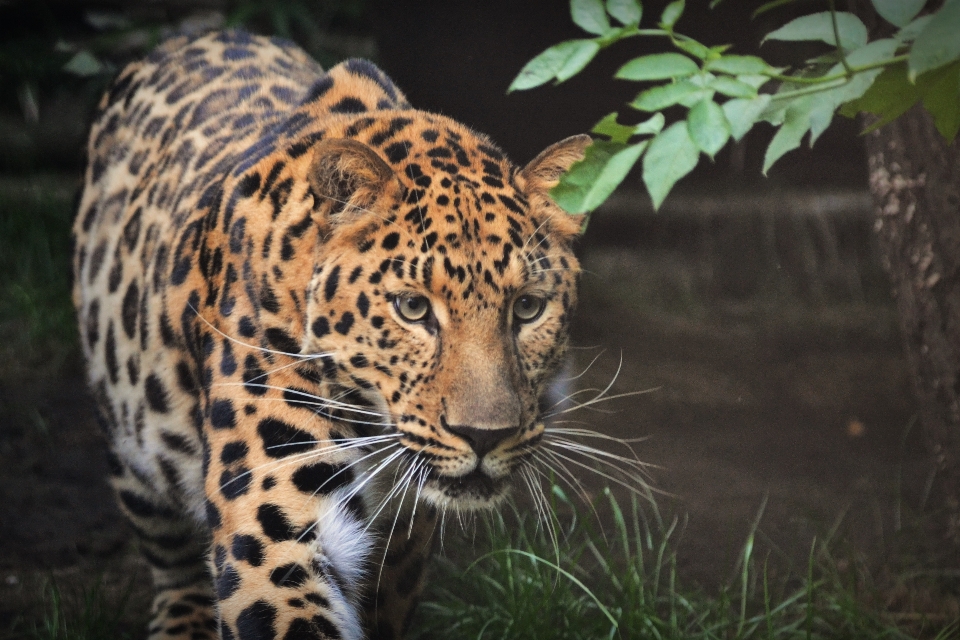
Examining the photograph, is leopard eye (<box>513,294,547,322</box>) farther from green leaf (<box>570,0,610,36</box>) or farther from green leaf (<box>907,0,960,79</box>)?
green leaf (<box>907,0,960,79</box>)

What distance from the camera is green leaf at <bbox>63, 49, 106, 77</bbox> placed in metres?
5.82

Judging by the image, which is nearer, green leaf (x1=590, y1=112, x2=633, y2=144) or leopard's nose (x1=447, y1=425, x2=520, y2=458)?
green leaf (x1=590, y1=112, x2=633, y2=144)

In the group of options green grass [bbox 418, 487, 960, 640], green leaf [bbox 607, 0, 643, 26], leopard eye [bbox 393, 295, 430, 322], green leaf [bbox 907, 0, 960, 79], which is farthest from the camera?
green grass [bbox 418, 487, 960, 640]

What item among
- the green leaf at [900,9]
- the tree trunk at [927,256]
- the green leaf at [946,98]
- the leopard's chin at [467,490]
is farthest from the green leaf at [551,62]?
the tree trunk at [927,256]

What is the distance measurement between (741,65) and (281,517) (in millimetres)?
1593

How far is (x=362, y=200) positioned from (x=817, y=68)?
1.18 meters

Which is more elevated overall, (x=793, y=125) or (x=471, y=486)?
(x=793, y=125)

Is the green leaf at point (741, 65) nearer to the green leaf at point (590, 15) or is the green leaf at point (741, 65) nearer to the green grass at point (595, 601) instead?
the green leaf at point (590, 15)

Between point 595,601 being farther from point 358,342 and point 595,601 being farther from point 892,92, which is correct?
point 892,92

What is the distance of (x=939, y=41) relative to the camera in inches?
69.9

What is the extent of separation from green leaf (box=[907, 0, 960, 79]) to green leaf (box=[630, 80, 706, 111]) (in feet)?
1.34

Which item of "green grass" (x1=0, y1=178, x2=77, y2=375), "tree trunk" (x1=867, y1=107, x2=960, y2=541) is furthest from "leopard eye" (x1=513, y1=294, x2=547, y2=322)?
"green grass" (x1=0, y1=178, x2=77, y2=375)

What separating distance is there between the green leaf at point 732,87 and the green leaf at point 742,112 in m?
0.02

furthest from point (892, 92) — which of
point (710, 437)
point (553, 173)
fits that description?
point (710, 437)
